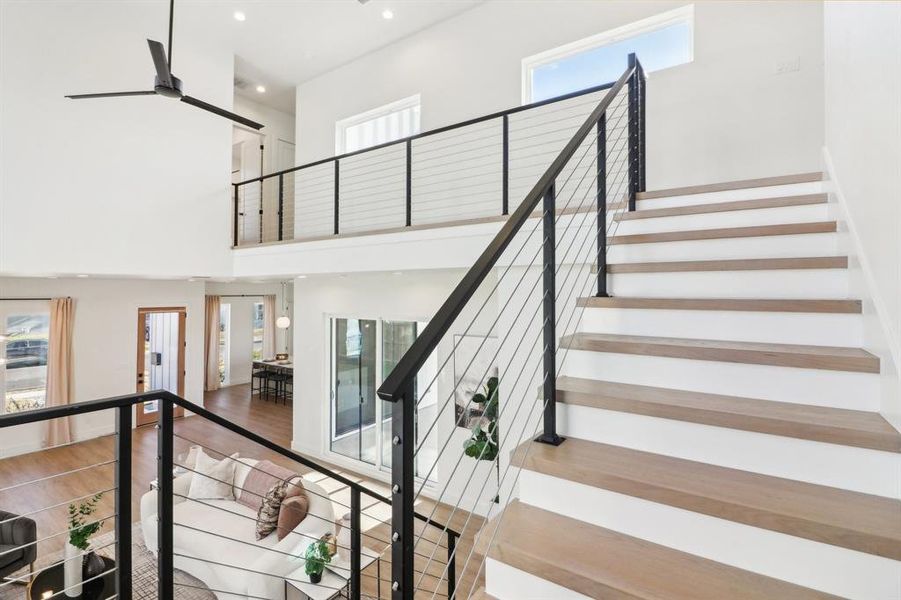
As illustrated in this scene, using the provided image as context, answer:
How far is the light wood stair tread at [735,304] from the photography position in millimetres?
1686

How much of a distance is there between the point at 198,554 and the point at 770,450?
4501mm

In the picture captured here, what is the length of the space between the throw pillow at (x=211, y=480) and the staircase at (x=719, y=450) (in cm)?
425

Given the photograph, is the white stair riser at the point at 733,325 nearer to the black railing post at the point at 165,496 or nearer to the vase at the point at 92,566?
the black railing post at the point at 165,496

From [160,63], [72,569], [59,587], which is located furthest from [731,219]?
[59,587]

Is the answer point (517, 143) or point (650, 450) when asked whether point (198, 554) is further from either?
point (517, 143)

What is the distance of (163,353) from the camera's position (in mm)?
8312

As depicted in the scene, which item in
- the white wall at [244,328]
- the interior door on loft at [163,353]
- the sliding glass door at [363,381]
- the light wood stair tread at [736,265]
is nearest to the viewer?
the light wood stair tread at [736,265]

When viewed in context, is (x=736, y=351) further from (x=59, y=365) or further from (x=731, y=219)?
(x=59, y=365)

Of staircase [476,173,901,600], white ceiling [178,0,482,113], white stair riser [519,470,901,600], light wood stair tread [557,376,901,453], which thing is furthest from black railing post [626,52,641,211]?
white ceiling [178,0,482,113]

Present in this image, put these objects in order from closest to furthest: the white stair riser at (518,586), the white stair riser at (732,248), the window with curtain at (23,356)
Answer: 1. the white stair riser at (518,586)
2. the white stair riser at (732,248)
3. the window with curtain at (23,356)

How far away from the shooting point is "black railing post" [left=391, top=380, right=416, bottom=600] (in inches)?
37.1

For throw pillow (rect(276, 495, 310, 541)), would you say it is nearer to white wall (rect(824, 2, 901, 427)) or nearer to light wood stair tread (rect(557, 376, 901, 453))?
light wood stair tread (rect(557, 376, 901, 453))

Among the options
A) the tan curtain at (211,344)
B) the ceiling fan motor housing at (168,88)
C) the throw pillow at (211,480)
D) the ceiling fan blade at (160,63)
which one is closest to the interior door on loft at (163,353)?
the tan curtain at (211,344)

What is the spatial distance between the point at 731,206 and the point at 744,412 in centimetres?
148
